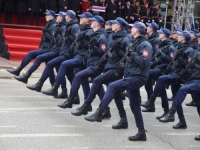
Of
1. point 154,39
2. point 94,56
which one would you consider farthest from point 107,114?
point 154,39

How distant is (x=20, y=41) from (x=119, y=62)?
1084 cm

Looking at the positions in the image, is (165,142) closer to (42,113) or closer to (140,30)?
(140,30)

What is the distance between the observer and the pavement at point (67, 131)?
907 centimetres

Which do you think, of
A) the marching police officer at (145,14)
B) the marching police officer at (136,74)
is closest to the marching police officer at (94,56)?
the marching police officer at (136,74)

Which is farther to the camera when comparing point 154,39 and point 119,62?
point 154,39

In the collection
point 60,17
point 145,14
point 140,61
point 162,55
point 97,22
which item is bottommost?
point 145,14

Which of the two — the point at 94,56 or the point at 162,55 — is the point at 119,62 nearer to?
the point at 94,56

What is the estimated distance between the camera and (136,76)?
31.0 feet

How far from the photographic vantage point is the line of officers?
31.3ft

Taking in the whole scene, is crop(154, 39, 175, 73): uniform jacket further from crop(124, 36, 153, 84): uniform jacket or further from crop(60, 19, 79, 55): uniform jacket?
crop(124, 36, 153, 84): uniform jacket

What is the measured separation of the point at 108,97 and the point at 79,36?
2434 millimetres

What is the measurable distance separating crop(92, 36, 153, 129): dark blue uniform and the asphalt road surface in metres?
0.60

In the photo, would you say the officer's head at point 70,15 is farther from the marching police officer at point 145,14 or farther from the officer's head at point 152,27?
the marching police officer at point 145,14

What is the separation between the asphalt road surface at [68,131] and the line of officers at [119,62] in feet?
0.80
